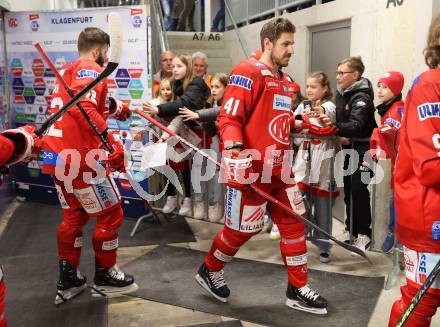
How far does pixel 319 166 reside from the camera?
4.39 meters

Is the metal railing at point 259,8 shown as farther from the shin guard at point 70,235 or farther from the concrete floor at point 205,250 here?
the shin guard at point 70,235

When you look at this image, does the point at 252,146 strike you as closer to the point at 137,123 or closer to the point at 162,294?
the point at 162,294

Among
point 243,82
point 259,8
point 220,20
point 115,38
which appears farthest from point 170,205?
point 220,20

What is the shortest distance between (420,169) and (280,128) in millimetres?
1315

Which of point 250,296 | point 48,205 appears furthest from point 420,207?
point 48,205

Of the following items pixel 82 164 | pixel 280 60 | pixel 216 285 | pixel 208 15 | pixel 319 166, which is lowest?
pixel 216 285

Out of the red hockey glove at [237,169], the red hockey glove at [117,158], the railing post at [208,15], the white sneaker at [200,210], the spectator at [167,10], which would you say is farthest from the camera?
the railing post at [208,15]

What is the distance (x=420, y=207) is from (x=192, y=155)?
3.38m

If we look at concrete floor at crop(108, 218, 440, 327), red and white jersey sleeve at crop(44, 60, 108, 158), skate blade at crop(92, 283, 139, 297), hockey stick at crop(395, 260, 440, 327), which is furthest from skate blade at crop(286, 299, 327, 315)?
red and white jersey sleeve at crop(44, 60, 108, 158)

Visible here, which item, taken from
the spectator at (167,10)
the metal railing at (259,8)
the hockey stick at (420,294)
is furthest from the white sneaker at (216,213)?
the spectator at (167,10)

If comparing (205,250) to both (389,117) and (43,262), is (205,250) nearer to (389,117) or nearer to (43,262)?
(43,262)

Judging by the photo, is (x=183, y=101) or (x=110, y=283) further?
(x=183, y=101)

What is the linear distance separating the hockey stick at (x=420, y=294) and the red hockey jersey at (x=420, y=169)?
127 millimetres

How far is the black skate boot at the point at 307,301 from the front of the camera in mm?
3311
